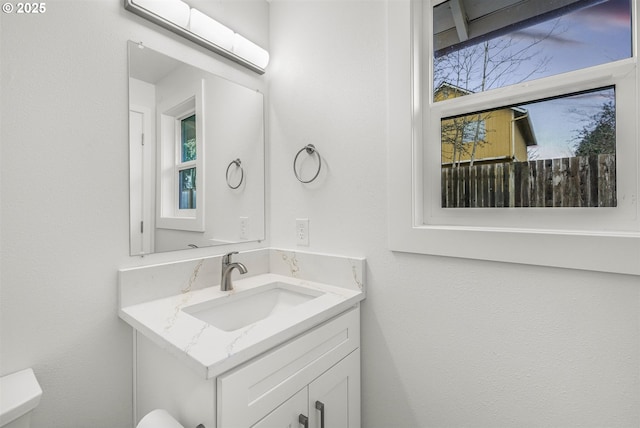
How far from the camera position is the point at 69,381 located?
95cm

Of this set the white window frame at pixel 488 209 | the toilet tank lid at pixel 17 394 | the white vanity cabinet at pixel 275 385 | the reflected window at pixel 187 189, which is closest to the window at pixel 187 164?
the reflected window at pixel 187 189

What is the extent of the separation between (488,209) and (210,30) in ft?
4.39

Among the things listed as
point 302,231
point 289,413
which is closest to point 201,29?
point 302,231

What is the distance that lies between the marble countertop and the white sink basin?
0.03 m

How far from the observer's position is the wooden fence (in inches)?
33.9

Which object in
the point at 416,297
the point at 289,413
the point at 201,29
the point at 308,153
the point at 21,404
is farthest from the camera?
the point at 308,153

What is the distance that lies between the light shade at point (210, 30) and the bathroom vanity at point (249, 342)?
0.96 meters

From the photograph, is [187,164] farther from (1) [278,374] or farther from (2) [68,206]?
(1) [278,374]

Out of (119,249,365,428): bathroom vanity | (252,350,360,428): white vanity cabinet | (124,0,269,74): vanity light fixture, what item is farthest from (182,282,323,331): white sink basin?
(124,0,269,74): vanity light fixture

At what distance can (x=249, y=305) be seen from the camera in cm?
127

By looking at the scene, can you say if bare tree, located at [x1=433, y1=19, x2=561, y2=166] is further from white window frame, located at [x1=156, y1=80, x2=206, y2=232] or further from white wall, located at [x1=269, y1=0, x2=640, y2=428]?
white window frame, located at [x1=156, y1=80, x2=206, y2=232]

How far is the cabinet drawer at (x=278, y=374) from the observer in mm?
718

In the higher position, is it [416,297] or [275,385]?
[416,297]

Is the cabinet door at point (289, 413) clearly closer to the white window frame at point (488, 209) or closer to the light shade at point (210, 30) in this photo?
the white window frame at point (488, 209)
